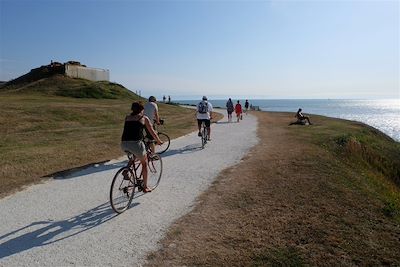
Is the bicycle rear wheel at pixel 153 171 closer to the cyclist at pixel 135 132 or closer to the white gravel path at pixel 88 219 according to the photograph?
the white gravel path at pixel 88 219

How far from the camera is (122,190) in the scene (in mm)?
8000

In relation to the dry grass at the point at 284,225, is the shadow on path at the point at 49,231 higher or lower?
higher

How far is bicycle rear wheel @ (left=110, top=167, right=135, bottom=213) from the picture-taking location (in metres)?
7.67

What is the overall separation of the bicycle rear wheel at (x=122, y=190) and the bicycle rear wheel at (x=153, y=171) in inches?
58.5

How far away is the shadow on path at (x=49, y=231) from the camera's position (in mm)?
6219

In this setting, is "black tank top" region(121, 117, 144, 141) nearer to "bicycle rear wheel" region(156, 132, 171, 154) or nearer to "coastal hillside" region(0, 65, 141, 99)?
"bicycle rear wheel" region(156, 132, 171, 154)

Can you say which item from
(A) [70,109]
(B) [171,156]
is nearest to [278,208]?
(B) [171,156]

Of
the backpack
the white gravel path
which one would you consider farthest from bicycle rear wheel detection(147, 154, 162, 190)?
the backpack

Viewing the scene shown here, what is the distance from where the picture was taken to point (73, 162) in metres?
13.1

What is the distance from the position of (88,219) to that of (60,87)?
49.3 metres

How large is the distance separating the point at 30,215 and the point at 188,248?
326cm

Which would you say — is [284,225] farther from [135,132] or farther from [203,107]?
[203,107]

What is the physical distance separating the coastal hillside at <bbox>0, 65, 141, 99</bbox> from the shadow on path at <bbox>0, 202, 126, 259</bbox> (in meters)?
43.7

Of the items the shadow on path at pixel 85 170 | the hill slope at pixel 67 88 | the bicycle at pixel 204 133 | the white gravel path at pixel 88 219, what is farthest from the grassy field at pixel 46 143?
the hill slope at pixel 67 88
